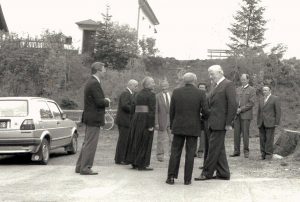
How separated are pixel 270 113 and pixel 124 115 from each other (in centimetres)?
359

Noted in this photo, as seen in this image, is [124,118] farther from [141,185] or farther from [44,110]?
[141,185]

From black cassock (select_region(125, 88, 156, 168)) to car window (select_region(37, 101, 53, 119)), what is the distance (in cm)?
A: 252

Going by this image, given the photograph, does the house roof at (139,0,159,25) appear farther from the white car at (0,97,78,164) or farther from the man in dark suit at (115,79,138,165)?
the man in dark suit at (115,79,138,165)

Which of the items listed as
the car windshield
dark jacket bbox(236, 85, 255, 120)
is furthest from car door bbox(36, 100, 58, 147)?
dark jacket bbox(236, 85, 255, 120)

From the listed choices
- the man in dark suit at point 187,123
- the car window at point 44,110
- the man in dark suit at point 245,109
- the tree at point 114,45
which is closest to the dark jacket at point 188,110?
the man in dark suit at point 187,123

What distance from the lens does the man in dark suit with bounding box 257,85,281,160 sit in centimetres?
1442

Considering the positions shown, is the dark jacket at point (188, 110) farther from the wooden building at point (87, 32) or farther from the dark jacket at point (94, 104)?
the wooden building at point (87, 32)

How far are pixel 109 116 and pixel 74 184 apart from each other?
1506 centimetres

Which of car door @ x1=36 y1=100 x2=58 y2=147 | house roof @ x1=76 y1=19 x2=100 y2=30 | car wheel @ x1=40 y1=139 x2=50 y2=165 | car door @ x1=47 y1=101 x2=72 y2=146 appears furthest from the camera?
house roof @ x1=76 y1=19 x2=100 y2=30

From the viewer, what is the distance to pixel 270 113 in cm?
1448

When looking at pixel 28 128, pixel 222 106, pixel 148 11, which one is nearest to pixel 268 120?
pixel 222 106

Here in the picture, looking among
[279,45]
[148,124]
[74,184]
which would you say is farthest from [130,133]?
[279,45]

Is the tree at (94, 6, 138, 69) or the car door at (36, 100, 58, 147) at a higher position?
the tree at (94, 6, 138, 69)

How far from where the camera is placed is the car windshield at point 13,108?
44.5 feet
